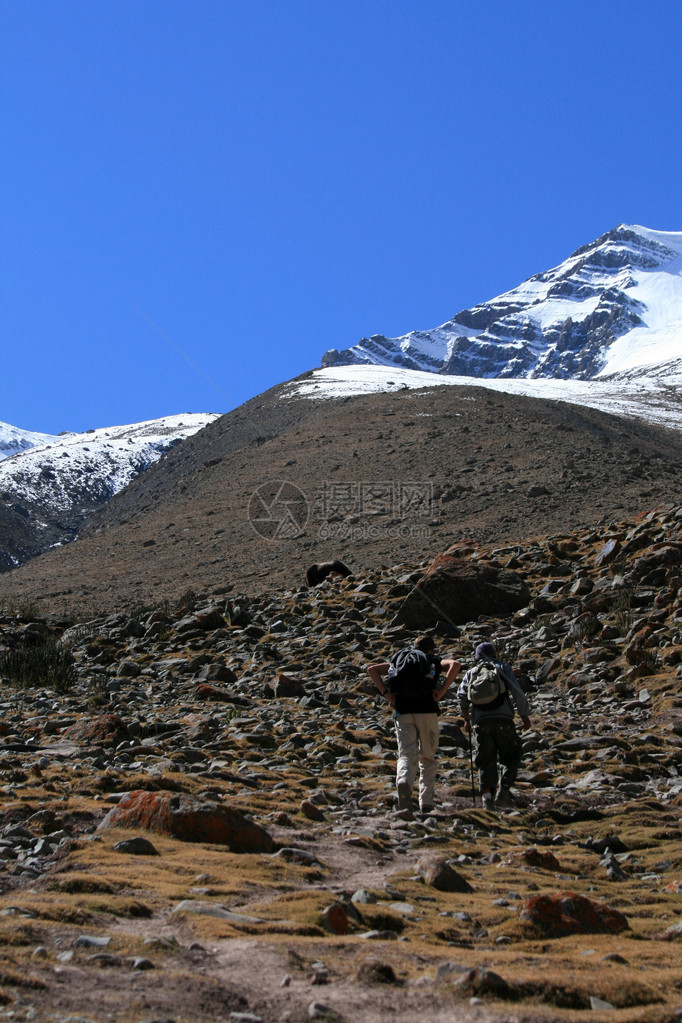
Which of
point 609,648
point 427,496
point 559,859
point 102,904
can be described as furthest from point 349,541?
point 102,904

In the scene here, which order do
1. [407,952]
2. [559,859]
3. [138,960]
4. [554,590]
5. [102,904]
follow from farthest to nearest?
1. [554,590]
2. [559,859]
3. [102,904]
4. [407,952]
5. [138,960]

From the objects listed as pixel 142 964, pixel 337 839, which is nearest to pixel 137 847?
pixel 337 839

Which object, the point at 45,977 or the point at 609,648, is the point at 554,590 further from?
A: the point at 45,977

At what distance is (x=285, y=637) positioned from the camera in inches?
595

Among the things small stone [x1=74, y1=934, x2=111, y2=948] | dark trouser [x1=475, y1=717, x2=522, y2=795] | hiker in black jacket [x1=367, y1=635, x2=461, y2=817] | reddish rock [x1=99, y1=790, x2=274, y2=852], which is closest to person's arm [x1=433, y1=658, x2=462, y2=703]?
hiker in black jacket [x1=367, y1=635, x2=461, y2=817]

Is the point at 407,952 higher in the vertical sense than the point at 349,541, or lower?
lower

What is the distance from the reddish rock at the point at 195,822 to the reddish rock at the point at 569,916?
5.78 ft

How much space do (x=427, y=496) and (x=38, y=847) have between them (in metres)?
25.4

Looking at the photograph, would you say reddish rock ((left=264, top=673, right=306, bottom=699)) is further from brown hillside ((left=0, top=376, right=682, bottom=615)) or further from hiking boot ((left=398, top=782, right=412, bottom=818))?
brown hillside ((left=0, top=376, right=682, bottom=615))

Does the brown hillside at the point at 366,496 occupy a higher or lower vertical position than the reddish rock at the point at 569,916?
higher

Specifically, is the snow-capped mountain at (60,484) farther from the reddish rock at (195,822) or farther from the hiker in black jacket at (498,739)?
the reddish rock at (195,822)

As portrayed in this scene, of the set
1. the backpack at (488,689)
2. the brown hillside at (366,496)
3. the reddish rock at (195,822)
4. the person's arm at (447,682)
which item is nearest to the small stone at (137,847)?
the reddish rock at (195,822)

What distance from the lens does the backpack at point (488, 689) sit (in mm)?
7562

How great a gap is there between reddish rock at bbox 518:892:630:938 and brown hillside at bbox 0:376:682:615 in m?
18.8
